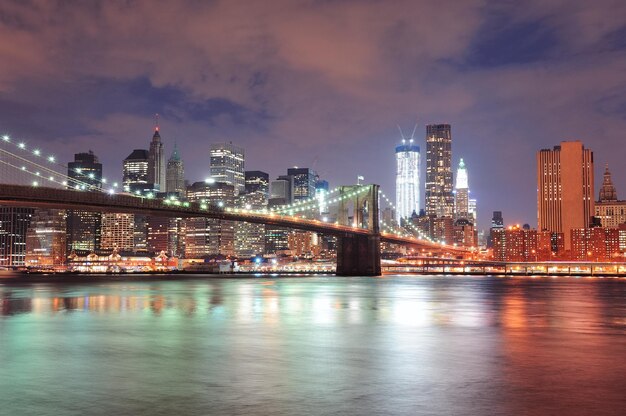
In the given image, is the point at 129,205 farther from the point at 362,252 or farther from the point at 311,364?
the point at 311,364

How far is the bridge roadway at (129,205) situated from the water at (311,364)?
39.0 meters

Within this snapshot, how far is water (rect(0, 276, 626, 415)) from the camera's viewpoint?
1152 centimetres

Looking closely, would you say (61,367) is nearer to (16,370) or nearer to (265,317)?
(16,370)

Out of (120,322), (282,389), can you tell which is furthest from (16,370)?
(120,322)

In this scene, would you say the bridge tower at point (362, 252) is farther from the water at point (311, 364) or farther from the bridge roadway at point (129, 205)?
the water at point (311, 364)

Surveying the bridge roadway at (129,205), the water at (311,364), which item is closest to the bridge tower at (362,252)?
the bridge roadway at (129,205)

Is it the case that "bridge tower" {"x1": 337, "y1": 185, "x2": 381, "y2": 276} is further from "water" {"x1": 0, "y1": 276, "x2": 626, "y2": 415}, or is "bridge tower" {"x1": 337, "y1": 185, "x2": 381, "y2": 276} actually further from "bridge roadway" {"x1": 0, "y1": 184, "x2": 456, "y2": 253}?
"water" {"x1": 0, "y1": 276, "x2": 626, "y2": 415}

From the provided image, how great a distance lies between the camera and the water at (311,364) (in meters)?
11.5

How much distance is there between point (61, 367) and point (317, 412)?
288 inches

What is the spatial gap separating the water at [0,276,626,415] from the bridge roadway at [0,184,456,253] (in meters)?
39.0

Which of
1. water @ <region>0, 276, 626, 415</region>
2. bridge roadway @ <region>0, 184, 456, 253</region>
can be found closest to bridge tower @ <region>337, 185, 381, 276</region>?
bridge roadway @ <region>0, 184, 456, 253</region>

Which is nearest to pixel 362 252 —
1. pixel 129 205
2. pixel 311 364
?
pixel 129 205

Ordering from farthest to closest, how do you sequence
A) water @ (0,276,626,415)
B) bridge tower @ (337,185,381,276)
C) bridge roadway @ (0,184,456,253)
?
bridge tower @ (337,185,381,276) < bridge roadway @ (0,184,456,253) < water @ (0,276,626,415)

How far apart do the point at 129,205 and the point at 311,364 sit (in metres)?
62.4
